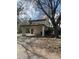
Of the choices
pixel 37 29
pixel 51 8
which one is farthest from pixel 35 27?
pixel 51 8

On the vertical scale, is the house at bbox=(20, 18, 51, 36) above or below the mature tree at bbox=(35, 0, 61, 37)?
below

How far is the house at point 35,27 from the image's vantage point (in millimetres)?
1880

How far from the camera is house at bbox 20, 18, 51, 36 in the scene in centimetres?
188

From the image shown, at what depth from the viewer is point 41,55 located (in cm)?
187

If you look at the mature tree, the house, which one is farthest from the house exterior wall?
the mature tree

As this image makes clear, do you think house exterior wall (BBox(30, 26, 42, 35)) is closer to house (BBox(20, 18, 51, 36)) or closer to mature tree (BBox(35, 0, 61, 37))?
house (BBox(20, 18, 51, 36))

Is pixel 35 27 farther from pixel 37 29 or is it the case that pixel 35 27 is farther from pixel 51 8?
pixel 51 8

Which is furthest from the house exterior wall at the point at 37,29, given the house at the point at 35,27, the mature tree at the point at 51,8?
the mature tree at the point at 51,8

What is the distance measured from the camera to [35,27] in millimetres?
1903

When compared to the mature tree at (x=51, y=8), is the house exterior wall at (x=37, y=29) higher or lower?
lower

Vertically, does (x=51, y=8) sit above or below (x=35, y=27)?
above

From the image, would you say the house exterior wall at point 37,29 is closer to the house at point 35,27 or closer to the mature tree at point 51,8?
the house at point 35,27
